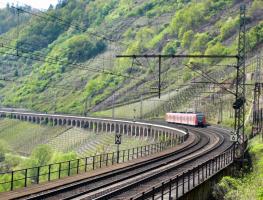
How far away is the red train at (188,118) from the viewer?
86.7 metres

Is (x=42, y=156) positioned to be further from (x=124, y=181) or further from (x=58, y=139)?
(x=124, y=181)

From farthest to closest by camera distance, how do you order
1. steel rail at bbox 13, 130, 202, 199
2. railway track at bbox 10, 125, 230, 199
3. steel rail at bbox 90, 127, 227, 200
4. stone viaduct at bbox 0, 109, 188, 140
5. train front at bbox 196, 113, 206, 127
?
train front at bbox 196, 113, 206, 127
stone viaduct at bbox 0, 109, 188, 140
steel rail at bbox 13, 130, 202, 199
railway track at bbox 10, 125, 230, 199
steel rail at bbox 90, 127, 227, 200

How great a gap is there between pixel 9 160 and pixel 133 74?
75.8 meters

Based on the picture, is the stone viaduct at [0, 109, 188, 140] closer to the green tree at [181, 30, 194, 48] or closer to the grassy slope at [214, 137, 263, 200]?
the grassy slope at [214, 137, 263, 200]

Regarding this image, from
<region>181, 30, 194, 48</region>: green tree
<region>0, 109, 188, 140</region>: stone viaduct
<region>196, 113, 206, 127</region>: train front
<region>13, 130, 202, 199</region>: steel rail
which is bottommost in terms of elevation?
<region>0, 109, 188, 140</region>: stone viaduct

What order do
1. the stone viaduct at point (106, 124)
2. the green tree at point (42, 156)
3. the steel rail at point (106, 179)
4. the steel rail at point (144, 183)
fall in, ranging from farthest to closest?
the green tree at point (42, 156) → the stone viaduct at point (106, 124) → the steel rail at point (106, 179) → the steel rail at point (144, 183)

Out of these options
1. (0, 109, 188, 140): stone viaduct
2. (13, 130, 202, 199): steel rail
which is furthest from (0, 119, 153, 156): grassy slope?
(13, 130, 202, 199): steel rail

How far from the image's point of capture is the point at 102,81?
7146 inches

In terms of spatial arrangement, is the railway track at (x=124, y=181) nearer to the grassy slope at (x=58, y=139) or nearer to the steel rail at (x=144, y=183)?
the steel rail at (x=144, y=183)

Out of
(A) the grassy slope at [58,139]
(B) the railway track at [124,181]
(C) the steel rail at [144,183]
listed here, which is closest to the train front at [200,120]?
(A) the grassy slope at [58,139]

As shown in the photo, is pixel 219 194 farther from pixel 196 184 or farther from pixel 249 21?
pixel 249 21

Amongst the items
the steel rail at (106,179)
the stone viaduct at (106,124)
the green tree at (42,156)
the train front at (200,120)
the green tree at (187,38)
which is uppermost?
the green tree at (187,38)

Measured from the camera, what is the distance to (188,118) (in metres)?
90.6

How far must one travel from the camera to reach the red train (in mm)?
86688
